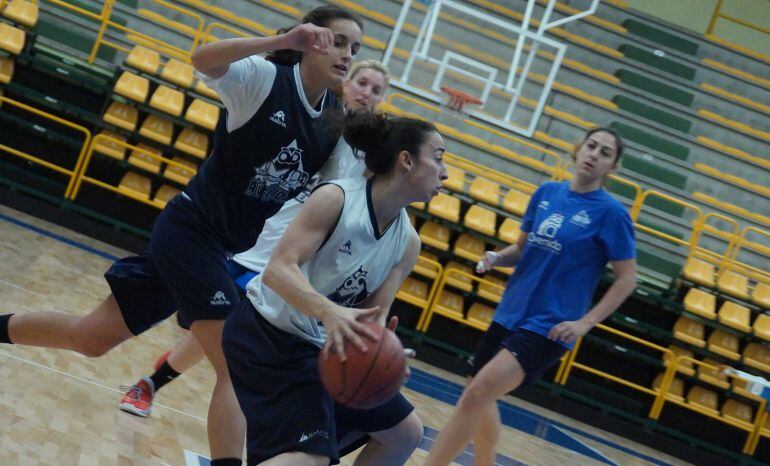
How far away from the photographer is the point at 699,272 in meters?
9.78

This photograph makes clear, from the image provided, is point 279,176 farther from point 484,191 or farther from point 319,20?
point 484,191

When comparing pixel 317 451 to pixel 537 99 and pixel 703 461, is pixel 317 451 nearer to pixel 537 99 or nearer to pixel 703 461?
pixel 703 461

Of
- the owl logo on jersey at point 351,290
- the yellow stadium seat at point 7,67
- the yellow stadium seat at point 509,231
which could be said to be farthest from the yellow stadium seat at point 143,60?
the owl logo on jersey at point 351,290

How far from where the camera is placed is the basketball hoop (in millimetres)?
10898

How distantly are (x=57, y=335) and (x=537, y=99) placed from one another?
32.3 ft

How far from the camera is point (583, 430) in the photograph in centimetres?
857

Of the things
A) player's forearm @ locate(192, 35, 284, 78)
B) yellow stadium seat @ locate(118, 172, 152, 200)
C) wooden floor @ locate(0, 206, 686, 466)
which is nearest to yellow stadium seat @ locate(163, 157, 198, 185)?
yellow stadium seat @ locate(118, 172, 152, 200)

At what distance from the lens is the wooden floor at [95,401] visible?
3.32m

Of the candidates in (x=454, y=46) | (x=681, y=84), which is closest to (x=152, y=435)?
(x=454, y=46)

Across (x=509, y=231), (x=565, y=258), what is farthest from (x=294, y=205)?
(x=509, y=231)

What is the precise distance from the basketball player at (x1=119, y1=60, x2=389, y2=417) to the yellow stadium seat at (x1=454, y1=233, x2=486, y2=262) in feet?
17.9

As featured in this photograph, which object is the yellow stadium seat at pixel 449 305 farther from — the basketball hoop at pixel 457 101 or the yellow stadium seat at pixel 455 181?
the basketball hoop at pixel 457 101

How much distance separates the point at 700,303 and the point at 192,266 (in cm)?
753

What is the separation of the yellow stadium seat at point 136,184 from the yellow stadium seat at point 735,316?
5.86 metres
